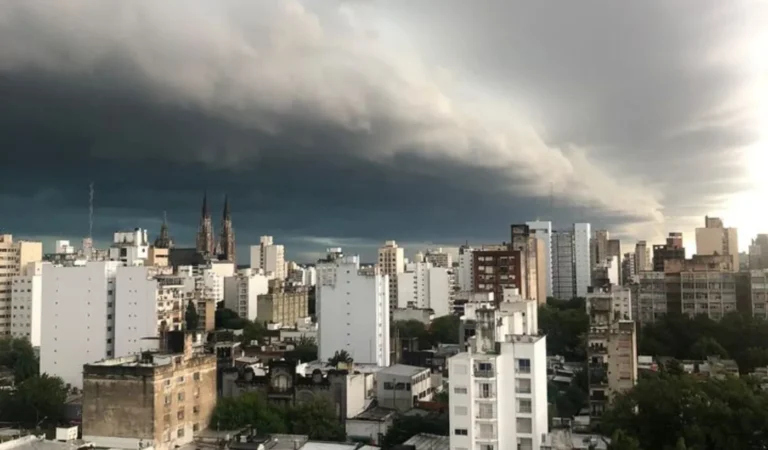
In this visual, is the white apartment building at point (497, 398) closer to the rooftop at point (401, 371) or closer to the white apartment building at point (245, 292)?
the rooftop at point (401, 371)

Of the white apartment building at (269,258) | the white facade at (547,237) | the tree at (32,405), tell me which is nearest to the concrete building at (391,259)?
the white facade at (547,237)

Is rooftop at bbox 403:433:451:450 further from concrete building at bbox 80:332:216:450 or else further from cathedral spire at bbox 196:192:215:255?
cathedral spire at bbox 196:192:215:255

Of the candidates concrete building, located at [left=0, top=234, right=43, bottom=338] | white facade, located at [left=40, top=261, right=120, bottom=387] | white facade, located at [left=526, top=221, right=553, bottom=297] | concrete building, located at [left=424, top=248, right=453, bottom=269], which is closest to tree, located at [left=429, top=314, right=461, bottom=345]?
white facade, located at [left=40, top=261, right=120, bottom=387]

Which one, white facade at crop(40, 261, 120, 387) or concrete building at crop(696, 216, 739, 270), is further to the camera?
concrete building at crop(696, 216, 739, 270)

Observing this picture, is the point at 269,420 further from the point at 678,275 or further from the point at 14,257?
the point at 14,257

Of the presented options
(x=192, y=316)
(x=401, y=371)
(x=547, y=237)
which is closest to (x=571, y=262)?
(x=547, y=237)

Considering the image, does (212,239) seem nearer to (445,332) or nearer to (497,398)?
(445,332)

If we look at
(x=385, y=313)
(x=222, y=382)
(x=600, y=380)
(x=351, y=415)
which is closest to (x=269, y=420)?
(x=351, y=415)
